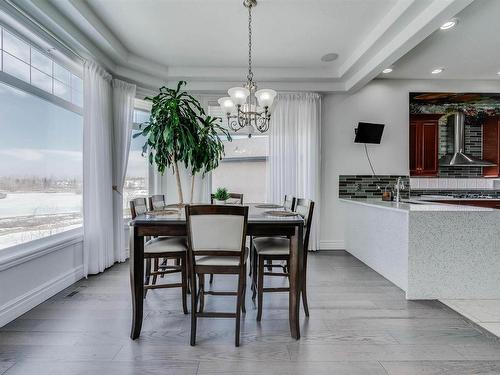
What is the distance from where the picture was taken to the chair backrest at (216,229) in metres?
1.90

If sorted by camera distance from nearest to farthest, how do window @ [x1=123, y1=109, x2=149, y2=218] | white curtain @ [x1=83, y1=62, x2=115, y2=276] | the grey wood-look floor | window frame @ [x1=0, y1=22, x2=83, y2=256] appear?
the grey wood-look floor < window frame @ [x1=0, y1=22, x2=83, y2=256] < white curtain @ [x1=83, y1=62, x2=115, y2=276] < window @ [x1=123, y1=109, x2=149, y2=218]

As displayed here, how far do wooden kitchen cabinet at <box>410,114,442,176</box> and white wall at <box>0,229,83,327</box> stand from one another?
5.02 meters

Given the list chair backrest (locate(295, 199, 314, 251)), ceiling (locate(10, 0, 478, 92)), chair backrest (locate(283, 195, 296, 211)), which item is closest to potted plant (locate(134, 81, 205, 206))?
ceiling (locate(10, 0, 478, 92))

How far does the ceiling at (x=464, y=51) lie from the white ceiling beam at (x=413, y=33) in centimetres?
A: 44

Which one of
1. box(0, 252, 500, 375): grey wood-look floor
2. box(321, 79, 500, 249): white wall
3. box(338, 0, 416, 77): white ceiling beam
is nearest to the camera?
box(0, 252, 500, 375): grey wood-look floor

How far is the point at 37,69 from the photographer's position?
272cm

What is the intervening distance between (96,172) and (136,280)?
1.90 m

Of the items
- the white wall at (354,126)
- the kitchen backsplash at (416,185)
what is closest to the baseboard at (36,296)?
the white wall at (354,126)

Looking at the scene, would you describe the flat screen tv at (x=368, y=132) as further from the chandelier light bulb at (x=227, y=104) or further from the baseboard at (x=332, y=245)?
the chandelier light bulb at (x=227, y=104)

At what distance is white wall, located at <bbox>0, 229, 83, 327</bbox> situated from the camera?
225 cm

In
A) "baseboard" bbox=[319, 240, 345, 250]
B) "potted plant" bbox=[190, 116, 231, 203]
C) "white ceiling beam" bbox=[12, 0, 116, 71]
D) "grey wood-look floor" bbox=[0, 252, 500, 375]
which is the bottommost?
"grey wood-look floor" bbox=[0, 252, 500, 375]

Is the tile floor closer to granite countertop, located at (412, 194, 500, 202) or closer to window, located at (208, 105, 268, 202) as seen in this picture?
granite countertop, located at (412, 194, 500, 202)

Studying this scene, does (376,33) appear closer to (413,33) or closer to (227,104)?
(413,33)

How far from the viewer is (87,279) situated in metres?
3.25
